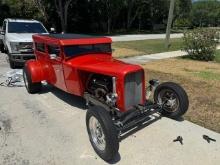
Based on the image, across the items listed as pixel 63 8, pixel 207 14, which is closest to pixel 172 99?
pixel 63 8

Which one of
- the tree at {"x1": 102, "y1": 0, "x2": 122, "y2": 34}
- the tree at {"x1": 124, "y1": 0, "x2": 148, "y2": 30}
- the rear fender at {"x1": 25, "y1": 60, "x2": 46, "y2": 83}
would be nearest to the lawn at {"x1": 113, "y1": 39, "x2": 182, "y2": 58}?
the rear fender at {"x1": 25, "y1": 60, "x2": 46, "y2": 83}

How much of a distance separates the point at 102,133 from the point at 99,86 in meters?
1.30

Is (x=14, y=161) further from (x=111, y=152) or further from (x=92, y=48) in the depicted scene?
(x=92, y=48)

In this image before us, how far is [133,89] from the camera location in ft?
16.7

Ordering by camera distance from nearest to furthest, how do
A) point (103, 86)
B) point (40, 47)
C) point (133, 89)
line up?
point (133, 89)
point (103, 86)
point (40, 47)

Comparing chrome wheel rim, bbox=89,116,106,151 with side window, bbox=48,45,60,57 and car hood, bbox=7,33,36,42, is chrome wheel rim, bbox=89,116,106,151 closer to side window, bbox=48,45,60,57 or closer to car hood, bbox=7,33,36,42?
side window, bbox=48,45,60,57

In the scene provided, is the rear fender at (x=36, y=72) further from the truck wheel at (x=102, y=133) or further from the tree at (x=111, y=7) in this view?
the tree at (x=111, y=7)

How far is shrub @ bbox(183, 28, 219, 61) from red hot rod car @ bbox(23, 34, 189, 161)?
7.75 meters

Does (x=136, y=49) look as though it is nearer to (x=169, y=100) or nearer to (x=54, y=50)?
(x=54, y=50)

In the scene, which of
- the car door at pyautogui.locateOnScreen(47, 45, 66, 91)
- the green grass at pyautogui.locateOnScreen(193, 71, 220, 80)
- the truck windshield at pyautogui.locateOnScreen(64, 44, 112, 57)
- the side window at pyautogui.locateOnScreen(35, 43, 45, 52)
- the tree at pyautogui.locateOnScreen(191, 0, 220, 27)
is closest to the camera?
the truck windshield at pyautogui.locateOnScreen(64, 44, 112, 57)

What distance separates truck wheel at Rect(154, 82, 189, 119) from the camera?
18.3ft

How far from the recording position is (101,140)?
4.55 metres

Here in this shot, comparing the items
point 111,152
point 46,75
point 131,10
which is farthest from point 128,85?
point 131,10

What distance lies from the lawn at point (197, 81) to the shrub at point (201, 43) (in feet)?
2.23
